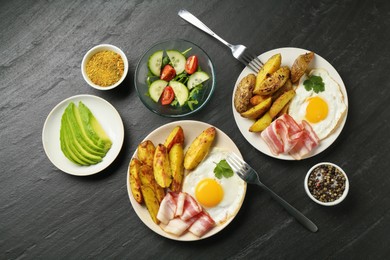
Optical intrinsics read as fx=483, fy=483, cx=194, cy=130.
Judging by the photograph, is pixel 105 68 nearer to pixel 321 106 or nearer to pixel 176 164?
pixel 176 164

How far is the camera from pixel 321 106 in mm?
3395

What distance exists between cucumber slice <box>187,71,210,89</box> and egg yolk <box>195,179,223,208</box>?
0.71m

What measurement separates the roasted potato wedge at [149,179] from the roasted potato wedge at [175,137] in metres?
0.21

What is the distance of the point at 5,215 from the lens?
367 centimetres

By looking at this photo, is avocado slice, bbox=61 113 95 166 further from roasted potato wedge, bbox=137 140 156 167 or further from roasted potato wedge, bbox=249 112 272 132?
roasted potato wedge, bbox=249 112 272 132

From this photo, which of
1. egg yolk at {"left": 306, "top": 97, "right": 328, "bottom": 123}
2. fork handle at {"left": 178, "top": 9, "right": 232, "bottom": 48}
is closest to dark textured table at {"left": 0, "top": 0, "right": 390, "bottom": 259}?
fork handle at {"left": 178, "top": 9, "right": 232, "bottom": 48}

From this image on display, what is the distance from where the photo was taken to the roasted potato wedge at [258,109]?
11.0 feet

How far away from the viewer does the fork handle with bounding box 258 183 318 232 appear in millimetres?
3400

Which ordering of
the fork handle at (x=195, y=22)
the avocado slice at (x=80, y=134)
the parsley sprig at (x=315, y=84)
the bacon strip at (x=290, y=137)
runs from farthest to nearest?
the fork handle at (x=195, y=22) → the avocado slice at (x=80, y=134) → the parsley sprig at (x=315, y=84) → the bacon strip at (x=290, y=137)

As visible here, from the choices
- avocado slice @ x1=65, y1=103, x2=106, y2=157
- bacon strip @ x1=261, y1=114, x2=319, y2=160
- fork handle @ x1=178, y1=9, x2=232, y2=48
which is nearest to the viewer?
bacon strip @ x1=261, y1=114, x2=319, y2=160

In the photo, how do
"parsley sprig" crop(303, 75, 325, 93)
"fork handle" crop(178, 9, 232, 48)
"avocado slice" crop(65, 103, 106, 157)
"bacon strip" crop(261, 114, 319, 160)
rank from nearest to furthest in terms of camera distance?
"bacon strip" crop(261, 114, 319, 160)
"parsley sprig" crop(303, 75, 325, 93)
"avocado slice" crop(65, 103, 106, 157)
"fork handle" crop(178, 9, 232, 48)

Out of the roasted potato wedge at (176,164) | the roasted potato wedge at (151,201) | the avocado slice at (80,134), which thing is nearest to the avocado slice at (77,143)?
the avocado slice at (80,134)

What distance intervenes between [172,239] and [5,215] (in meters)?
1.30

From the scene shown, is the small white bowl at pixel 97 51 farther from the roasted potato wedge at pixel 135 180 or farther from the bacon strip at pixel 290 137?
the bacon strip at pixel 290 137
